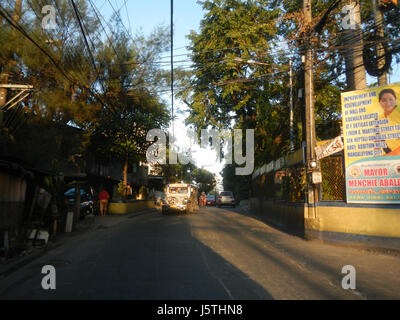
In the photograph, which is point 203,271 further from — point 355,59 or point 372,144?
point 355,59

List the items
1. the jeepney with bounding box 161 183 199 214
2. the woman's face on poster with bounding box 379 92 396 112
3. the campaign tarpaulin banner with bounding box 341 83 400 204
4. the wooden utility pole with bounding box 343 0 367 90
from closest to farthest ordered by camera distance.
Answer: the campaign tarpaulin banner with bounding box 341 83 400 204 → the woman's face on poster with bounding box 379 92 396 112 → the wooden utility pole with bounding box 343 0 367 90 → the jeepney with bounding box 161 183 199 214

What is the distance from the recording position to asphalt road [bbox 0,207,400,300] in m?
5.80

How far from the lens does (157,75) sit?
21.3 meters

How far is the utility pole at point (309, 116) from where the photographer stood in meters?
12.4

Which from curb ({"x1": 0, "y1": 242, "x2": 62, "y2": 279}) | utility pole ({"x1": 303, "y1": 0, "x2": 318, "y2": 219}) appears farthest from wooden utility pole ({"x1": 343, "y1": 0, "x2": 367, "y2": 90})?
curb ({"x1": 0, "y1": 242, "x2": 62, "y2": 279})

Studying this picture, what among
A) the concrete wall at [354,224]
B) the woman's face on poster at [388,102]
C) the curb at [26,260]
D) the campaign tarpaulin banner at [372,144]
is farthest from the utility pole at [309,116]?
the curb at [26,260]

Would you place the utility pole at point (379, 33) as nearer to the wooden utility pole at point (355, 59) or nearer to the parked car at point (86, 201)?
the wooden utility pole at point (355, 59)

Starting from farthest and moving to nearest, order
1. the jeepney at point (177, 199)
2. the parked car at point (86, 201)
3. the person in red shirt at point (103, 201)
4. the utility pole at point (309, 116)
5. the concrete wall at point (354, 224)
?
the jeepney at point (177, 199) < the person in red shirt at point (103, 201) < the parked car at point (86, 201) < the utility pole at point (309, 116) < the concrete wall at point (354, 224)

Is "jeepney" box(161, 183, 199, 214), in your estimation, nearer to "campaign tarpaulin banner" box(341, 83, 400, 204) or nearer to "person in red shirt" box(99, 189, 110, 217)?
"person in red shirt" box(99, 189, 110, 217)

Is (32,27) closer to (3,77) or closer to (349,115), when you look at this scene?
(3,77)

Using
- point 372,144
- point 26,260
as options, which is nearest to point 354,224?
point 372,144

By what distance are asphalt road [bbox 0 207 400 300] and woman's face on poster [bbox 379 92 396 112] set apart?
431 centimetres

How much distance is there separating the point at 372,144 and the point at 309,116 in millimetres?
2706

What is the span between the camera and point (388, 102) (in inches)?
422
